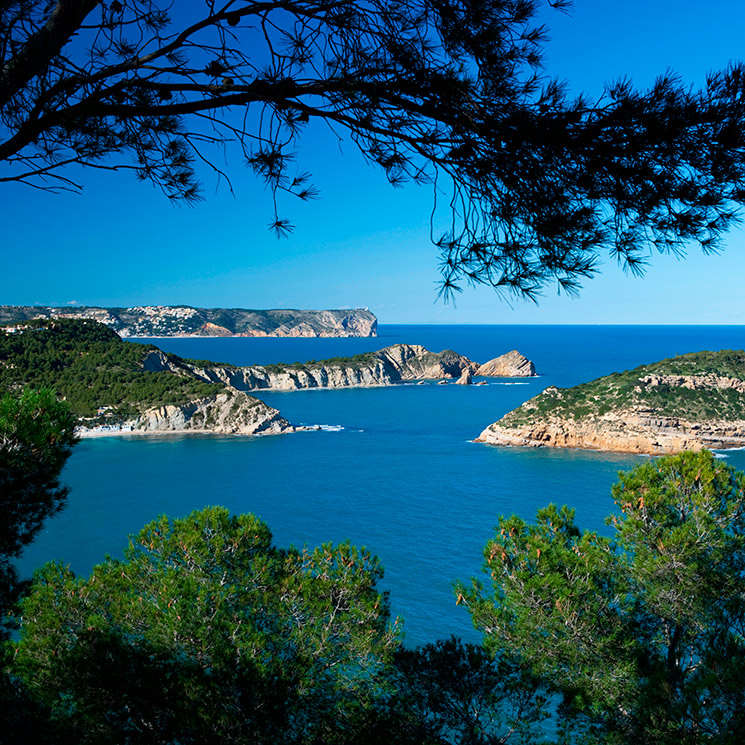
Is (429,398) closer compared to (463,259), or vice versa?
(463,259)

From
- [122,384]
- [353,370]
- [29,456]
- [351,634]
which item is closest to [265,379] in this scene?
[353,370]

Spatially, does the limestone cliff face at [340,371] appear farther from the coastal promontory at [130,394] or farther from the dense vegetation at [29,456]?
the dense vegetation at [29,456]

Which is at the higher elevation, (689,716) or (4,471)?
(4,471)

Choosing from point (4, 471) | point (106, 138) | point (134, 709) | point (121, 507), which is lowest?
point (121, 507)

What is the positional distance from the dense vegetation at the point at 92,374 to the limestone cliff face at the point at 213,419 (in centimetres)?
92

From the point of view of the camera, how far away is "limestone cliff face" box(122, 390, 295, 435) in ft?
185

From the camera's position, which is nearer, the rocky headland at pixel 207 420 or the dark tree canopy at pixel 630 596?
the dark tree canopy at pixel 630 596

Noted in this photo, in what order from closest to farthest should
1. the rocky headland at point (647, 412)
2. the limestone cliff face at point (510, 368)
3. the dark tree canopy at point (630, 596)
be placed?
the dark tree canopy at point (630, 596), the rocky headland at point (647, 412), the limestone cliff face at point (510, 368)

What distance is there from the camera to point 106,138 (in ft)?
13.0

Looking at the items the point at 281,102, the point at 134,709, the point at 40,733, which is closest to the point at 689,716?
the point at 134,709

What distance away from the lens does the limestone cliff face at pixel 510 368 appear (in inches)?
3782

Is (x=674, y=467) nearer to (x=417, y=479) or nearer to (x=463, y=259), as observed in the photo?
(x=463, y=259)

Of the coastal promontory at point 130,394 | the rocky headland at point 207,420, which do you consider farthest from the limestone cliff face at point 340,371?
the rocky headland at point 207,420

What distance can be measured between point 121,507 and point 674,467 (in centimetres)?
3105
